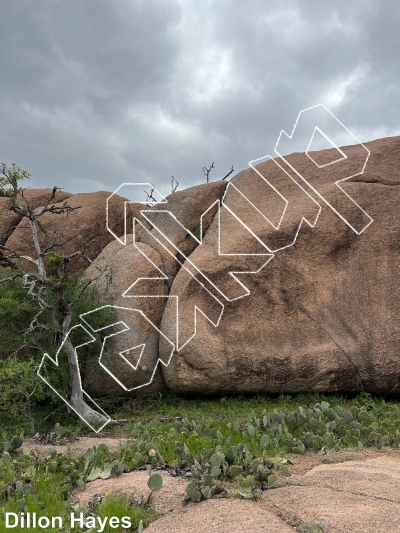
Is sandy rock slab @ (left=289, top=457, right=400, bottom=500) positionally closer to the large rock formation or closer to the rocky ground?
the rocky ground

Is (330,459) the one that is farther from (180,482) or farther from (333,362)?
(333,362)

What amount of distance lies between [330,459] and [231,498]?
2.35 meters

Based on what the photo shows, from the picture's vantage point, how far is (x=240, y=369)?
1157 cm

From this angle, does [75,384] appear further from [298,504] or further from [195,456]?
[298,504]

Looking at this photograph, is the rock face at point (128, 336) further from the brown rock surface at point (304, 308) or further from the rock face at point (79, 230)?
the rock face at point (79, 230)

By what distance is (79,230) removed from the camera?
47.7 feet

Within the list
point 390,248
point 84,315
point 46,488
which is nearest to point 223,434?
point 46,488

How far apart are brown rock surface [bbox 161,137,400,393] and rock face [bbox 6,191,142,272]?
3318mm

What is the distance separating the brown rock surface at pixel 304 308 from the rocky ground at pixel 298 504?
4826mm

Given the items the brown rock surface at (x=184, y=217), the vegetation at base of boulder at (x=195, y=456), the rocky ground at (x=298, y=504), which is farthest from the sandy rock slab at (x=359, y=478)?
the brown rock surface at (x=184, y=217)

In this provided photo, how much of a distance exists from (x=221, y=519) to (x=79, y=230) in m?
10.9

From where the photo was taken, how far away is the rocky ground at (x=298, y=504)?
15.1 feet

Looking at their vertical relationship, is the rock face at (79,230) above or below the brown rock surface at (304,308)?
above

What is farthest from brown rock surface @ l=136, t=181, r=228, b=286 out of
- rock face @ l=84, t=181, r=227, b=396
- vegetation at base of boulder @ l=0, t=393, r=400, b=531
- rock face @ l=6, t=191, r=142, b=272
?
vegetation at base of boulder @ l=0, t=393, r=400, b=531
